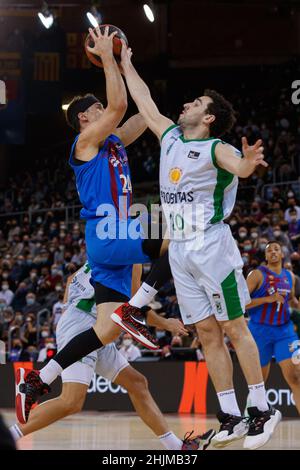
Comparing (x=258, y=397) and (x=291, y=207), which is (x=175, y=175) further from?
(x=291, y=207)

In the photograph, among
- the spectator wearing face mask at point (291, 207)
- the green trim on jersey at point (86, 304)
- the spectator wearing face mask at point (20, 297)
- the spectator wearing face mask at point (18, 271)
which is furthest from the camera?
the spectator wearing face mask at point (18, 271)

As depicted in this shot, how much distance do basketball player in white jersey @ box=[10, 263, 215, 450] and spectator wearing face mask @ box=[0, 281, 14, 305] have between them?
13911 millimetres

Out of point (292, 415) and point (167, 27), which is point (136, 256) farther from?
point (167, 27)

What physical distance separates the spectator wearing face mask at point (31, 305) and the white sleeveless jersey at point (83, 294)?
42.8 ft

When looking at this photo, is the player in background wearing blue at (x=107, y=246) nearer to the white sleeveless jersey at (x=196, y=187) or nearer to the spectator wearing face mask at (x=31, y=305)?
the white sleeveless jersey at (x=196, y=187)

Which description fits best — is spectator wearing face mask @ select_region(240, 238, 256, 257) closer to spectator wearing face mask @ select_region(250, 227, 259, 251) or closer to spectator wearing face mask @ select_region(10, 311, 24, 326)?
spectator wearing face mask @ select_region(250, 227, 259, 251)

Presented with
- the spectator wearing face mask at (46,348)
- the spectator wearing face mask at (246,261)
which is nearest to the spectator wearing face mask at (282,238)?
the spectator wearing face mask at (246,261)

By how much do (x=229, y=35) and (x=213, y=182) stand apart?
2422cm

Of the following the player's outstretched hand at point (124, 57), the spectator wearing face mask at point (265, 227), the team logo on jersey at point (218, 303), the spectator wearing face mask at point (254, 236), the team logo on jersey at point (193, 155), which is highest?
the player's outstretched hand at point (124, 57)

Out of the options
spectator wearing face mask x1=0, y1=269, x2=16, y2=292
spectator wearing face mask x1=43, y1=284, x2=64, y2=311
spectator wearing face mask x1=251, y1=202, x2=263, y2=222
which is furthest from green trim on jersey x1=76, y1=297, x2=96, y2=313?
spectator wearing face mask x1=0, y1=269, x2=16, y2=292

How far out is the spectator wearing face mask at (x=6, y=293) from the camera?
811 inches

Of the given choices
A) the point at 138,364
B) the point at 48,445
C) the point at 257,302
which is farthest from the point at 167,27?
the point at 48,445

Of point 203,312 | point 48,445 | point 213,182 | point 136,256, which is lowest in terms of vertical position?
point 48,445

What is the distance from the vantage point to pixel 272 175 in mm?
21891
